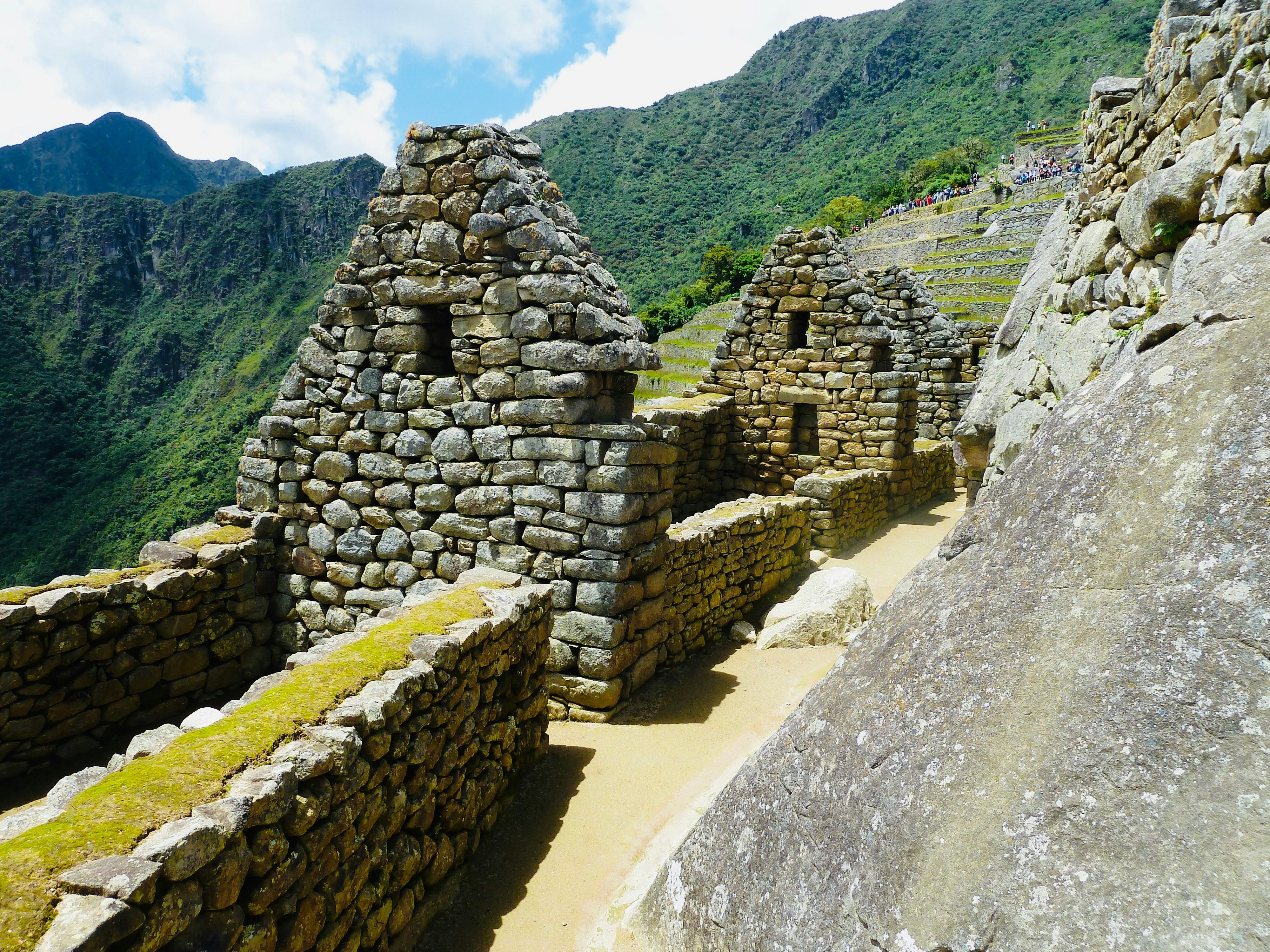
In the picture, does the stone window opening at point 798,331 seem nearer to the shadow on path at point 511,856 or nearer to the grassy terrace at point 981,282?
the shadow on path at point 511,856

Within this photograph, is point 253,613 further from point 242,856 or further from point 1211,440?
point 1211,440

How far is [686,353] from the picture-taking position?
3428cm

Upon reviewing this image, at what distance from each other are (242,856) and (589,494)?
3.52 metres

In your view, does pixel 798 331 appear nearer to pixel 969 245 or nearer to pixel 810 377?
pixel 810 377

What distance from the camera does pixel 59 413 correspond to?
52656 mm

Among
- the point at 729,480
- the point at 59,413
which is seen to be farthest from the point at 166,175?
the point at 729,480

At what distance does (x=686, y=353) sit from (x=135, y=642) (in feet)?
101

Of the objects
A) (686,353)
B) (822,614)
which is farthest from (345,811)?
(686,353)

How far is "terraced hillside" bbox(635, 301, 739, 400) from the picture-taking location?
97.8 feet

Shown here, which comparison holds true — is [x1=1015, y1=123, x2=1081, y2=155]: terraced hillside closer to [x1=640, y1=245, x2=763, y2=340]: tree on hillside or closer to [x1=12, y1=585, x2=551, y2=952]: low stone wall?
[x1=640, y1=245, x2=763, y2=340]: tree on hillside

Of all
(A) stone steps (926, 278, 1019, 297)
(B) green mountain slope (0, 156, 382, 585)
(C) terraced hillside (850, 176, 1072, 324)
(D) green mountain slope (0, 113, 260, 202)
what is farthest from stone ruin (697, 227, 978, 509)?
(D) green mountain slope (0, 113, 260, 202)

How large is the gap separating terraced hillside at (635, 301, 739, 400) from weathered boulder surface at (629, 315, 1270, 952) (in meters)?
23.4

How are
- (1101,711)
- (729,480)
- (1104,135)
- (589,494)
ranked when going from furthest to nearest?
1. (729,480)
2. (589,494)
3. (1104,135)
4. (1101,711)

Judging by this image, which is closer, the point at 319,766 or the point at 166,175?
the point at 319,766
